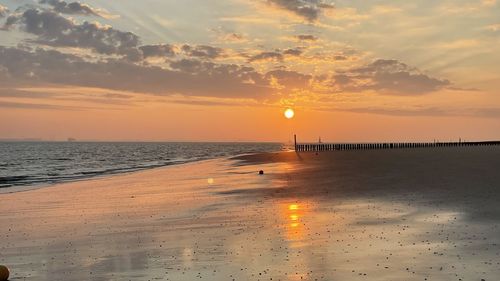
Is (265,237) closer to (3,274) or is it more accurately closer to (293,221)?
(293,221)

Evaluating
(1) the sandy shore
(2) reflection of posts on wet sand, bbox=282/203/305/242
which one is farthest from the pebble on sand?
(2) reflection of posts on wet sand, bbox=282/203/305/242

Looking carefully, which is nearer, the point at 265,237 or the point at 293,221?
the point at 265,237

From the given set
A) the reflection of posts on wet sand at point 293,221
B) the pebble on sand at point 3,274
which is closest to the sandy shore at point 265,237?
the reflection of posts on wet sand at point 293,221

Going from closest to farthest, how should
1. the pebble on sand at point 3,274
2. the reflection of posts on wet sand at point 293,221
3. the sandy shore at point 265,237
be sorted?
the pebble on sand at point 3,274
the sandy shore at point 265,237
the reflection of posts on wet sand at point 293,221

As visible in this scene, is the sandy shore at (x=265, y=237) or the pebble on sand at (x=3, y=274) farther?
the sandy shore at (x=265, y=237)

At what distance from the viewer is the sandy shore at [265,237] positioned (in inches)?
395

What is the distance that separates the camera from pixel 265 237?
13.6 meters

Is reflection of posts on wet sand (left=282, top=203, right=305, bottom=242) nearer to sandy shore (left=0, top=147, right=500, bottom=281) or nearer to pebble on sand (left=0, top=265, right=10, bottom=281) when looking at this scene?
sandy shore (left=0, top=147, right=500, bottom=281)

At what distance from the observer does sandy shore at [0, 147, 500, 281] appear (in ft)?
32.9

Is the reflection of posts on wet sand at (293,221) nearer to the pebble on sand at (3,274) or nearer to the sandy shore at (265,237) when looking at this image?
the sandy shore at (265,237)

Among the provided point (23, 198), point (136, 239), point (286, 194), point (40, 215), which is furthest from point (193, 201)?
point (23, 198)

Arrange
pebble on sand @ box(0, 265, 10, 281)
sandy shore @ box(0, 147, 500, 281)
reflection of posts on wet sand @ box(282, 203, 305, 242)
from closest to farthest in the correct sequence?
pebble on sand @ box(0, 265, 10, 281) < sandy shore @ box(0, 147, 500, 281) < reflection of posts on wet sand @ box(282, 203, 305, 242)

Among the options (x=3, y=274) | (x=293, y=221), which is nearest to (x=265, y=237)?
(x=293, y=221)

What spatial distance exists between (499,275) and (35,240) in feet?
42.0
